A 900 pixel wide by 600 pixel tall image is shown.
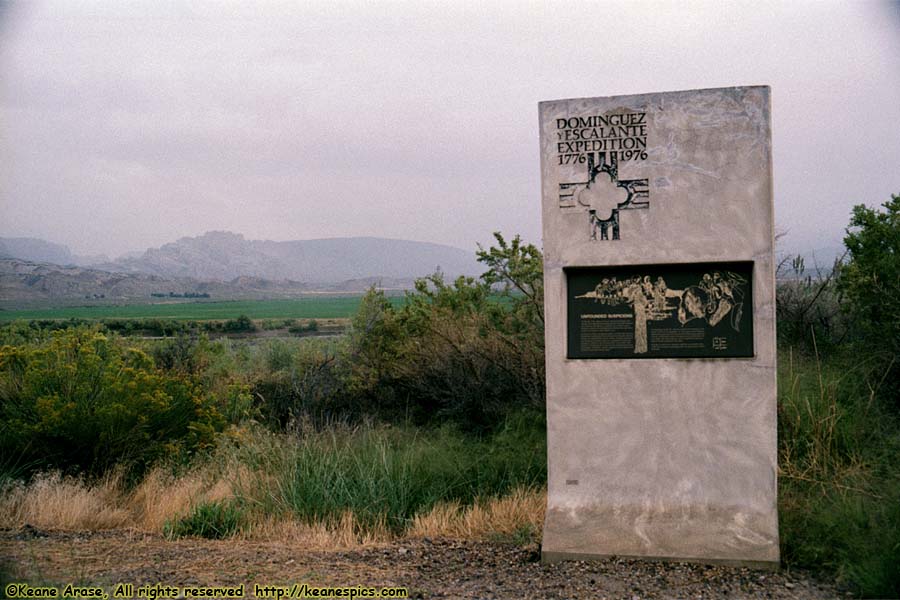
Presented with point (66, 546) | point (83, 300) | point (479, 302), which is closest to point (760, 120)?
point (66, 546)

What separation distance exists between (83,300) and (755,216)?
258 feet

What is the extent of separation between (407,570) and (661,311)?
2.69 m

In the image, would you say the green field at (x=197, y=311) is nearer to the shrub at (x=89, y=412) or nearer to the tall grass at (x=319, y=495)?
the shrub at (x=89, y=412)

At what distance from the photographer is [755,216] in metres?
6.18

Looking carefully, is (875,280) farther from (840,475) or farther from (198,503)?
(198,503)

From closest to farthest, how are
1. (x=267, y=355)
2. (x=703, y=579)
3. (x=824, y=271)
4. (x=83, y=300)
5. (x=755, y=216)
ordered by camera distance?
(x=703, y=579) < (x=755, y=216) < (x=824, y=271) < (x=267, y=355) < (x=83, y=300)

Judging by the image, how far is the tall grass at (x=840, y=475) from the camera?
541 cm

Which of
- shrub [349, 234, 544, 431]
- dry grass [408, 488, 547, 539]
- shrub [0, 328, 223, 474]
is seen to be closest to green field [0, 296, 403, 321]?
shrub [349, 234, 544, 431]

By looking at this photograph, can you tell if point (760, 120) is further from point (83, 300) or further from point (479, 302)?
point (83, 300)

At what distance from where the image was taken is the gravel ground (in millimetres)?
5566

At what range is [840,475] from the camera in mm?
7309

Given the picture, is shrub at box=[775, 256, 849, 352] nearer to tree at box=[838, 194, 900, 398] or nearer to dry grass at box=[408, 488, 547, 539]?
tree at box=[838, 194, 900, 398]

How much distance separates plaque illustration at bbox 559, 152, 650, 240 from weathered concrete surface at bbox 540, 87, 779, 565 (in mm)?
58

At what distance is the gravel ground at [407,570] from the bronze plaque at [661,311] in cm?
158
